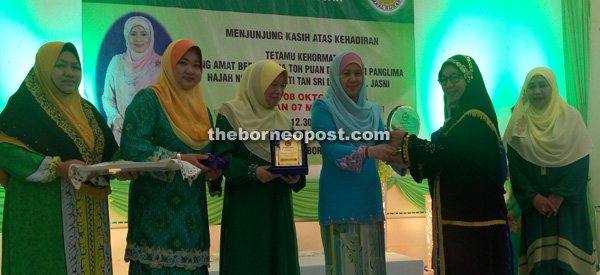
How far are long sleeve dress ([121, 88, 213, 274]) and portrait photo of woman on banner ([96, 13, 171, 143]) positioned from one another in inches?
74.7

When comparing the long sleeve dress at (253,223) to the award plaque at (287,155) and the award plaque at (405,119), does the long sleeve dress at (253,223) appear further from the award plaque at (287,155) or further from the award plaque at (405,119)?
the award plaque at (405,119)

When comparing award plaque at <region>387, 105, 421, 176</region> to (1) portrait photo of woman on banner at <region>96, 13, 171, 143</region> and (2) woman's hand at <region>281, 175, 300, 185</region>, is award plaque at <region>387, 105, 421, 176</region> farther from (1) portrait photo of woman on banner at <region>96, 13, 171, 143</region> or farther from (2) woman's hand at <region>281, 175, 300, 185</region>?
(2) woman's hand at <region>281, 175, 300, 185</region>

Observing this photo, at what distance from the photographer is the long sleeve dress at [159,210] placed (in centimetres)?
232

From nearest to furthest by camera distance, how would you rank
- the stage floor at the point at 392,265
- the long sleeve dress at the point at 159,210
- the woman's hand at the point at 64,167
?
the woman's hand at the point at 64,167, the long sleeve dress at the point at 159,210, the stage floor at the point at 392,265

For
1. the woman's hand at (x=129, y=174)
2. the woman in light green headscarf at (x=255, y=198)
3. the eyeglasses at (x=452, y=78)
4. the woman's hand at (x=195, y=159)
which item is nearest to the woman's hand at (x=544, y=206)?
the eyeglasses at (x=452, y=78)

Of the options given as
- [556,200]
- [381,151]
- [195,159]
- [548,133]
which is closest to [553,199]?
[556,200]

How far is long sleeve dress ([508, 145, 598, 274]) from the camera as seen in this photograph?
315 centimetres

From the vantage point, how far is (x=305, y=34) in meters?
4.60

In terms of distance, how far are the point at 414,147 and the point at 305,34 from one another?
7.37ft

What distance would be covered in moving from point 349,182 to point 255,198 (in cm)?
45

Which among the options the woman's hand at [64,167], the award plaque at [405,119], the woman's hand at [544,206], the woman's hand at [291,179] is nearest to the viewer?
the woman's hand at [64,167]

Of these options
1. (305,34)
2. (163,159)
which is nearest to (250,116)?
(163,159)

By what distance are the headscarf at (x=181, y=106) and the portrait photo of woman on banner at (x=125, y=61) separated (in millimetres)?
1823

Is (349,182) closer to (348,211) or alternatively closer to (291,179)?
(348,211)
